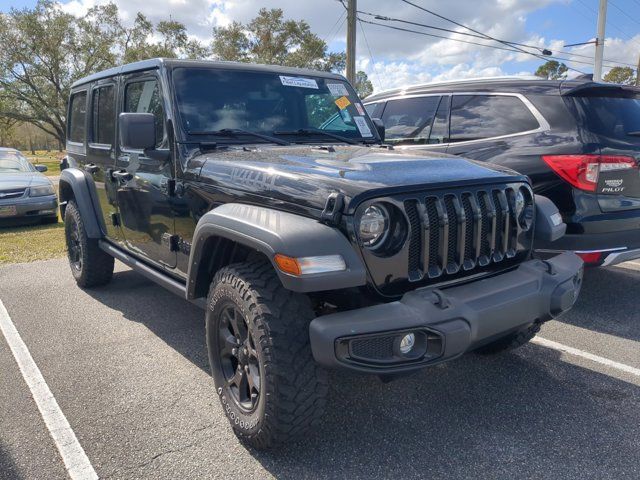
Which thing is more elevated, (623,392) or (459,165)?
(459,165)

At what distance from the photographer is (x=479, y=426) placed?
276cm

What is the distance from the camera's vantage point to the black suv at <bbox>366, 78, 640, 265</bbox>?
4094 mm

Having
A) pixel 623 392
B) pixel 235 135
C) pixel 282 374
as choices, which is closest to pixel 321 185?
pixel 282 374

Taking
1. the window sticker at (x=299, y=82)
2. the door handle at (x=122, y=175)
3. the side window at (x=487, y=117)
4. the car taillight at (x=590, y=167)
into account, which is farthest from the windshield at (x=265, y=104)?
the car taillight at (x=590, y=167)

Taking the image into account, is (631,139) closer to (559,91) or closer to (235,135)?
(559,91)

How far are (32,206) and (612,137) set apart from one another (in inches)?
350

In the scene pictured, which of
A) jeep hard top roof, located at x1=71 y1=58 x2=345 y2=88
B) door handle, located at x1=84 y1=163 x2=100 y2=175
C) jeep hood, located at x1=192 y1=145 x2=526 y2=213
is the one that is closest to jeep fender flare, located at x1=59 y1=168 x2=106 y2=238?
door handle, located at x1=84 y1=163 x2=100 y2=175

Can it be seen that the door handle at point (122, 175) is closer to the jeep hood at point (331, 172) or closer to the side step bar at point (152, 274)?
the side step bar at point (152, 274)

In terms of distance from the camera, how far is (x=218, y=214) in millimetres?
2662

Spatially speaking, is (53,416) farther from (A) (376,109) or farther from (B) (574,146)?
(A) (376,109)

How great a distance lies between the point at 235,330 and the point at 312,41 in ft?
113

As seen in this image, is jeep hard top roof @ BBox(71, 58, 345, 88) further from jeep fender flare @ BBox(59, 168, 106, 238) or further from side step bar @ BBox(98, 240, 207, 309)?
side step bar @ BBox(98, 240, 207, 309)

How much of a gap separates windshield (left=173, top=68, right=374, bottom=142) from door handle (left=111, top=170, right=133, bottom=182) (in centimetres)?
89

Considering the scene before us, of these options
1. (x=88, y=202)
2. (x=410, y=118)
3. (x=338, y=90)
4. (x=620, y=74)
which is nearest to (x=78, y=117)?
(x=88, y=202)
